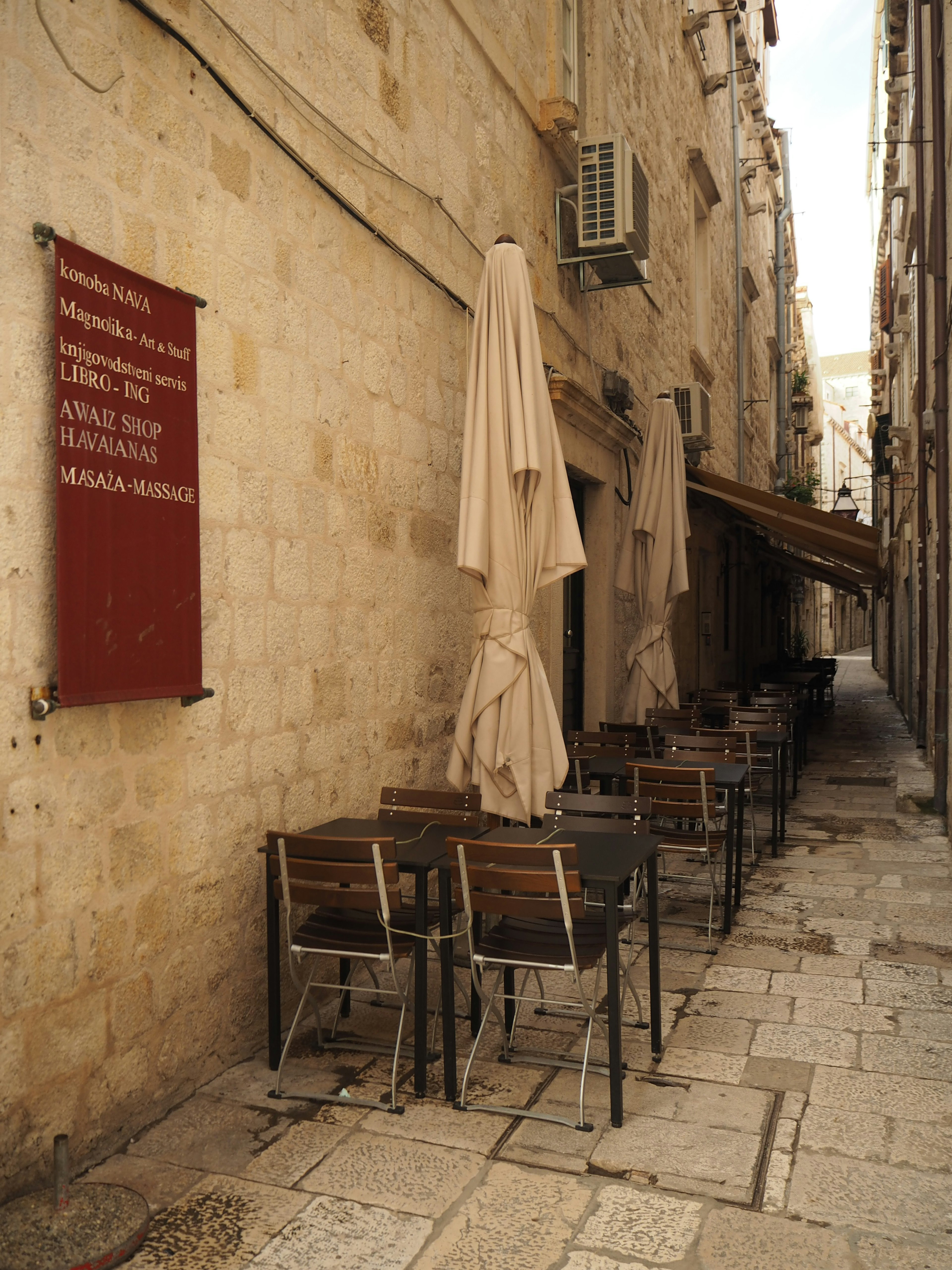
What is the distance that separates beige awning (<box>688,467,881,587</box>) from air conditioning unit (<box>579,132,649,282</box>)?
3394 millimetres

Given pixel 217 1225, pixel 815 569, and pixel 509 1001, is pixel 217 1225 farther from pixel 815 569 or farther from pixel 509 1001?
pixel 815 569

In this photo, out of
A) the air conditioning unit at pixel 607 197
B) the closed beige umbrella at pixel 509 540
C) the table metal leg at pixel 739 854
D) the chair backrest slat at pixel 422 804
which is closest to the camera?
the chair backrest slat at pixel 422 804

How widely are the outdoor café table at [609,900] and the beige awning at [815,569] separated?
12814 millimetres

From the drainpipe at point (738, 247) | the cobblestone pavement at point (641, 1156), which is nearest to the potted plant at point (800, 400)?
the drainpipe at point (738, 247)

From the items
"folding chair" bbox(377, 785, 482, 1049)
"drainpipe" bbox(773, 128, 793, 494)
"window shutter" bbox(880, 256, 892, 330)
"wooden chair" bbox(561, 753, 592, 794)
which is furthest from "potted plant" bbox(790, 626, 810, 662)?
"folding chair" bbox(377, 785, 482, 1049)

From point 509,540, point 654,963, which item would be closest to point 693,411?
point 509,540

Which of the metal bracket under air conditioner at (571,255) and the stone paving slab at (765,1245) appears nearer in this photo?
the stone paving slab at (765,1245)

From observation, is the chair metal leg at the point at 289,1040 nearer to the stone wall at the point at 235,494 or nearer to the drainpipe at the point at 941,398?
the stone wall at the point at 235,494

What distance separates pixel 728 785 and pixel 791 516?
241 inches

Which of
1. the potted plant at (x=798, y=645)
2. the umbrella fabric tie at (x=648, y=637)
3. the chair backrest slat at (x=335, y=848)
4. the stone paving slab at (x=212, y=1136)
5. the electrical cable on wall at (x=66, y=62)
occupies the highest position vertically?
the electrical cable on wall at (x=66, y=62)

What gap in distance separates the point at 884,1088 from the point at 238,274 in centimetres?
344

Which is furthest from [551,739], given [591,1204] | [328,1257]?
[328,1257]

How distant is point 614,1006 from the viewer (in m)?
3.01

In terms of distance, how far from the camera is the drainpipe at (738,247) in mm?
15250
